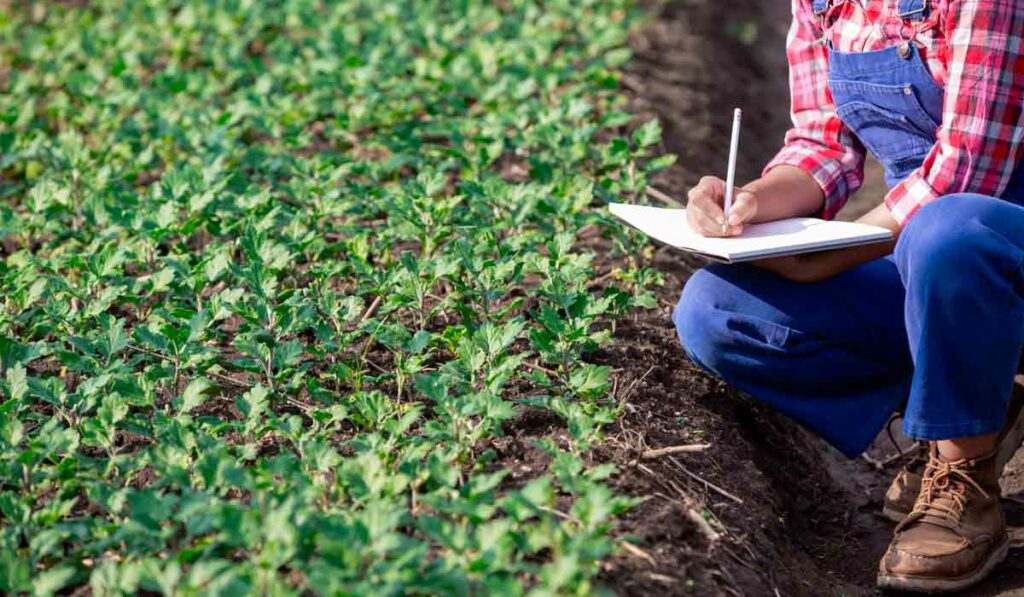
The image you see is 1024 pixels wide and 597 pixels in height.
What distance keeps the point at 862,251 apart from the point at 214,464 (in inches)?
54.0

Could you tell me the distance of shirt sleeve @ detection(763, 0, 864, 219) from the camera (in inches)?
115

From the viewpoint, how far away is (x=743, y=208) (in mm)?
2707

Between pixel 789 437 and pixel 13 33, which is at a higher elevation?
pixel 13 33

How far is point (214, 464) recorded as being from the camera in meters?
2.21

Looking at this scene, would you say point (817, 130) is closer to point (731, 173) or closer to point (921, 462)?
point (731, 173)

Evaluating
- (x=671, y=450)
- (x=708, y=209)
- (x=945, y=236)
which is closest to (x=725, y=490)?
(x=671, y=450)

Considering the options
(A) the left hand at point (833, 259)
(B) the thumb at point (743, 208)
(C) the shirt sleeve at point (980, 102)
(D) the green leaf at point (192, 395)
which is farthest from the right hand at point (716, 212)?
(D) the green leaf at point (192, 395)

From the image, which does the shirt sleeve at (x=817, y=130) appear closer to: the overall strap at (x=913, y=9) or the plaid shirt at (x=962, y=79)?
the plaid shirt at (x=962, y=79)

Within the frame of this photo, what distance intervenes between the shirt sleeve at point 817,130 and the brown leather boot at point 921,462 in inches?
23.0

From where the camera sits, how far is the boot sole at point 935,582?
2.54m

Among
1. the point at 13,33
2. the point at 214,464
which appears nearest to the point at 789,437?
the point at 214,464

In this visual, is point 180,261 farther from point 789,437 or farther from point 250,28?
point 250,28

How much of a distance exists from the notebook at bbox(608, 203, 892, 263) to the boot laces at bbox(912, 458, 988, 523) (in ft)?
1.55

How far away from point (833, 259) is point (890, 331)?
0.20 meters
